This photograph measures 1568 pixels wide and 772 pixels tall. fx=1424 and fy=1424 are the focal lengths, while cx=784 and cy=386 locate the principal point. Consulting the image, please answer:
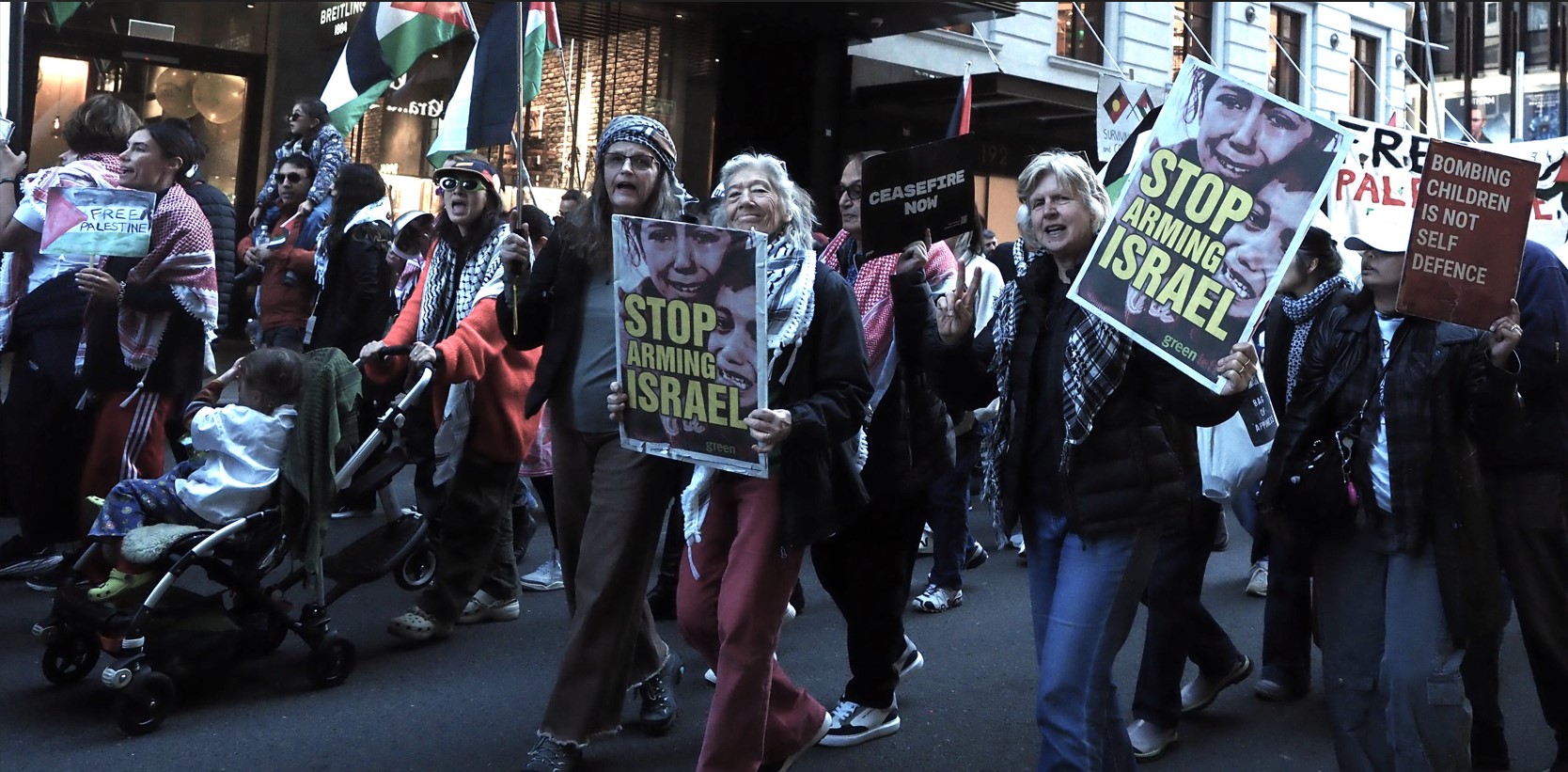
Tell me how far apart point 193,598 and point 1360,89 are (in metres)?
24.1

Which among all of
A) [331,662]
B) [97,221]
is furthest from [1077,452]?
[97,221]

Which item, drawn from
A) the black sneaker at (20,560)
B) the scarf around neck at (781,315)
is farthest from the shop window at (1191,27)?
the scarf around neck at (781,315)

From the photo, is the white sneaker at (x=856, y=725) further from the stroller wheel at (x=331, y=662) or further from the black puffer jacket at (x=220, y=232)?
the black puffer jacket at (x=220, y=232)

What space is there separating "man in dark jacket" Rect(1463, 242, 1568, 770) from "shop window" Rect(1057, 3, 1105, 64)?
15861 mm

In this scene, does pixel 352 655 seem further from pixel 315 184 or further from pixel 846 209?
pixel 315 184

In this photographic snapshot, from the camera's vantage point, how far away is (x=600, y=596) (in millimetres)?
4238

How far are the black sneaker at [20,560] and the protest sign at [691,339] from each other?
3.78 metres

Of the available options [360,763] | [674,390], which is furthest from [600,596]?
[360,763]

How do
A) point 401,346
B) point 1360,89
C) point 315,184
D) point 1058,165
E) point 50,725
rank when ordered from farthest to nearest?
point 1360,89
point 315,184
point 401,346
point 50,725
point 1058,165

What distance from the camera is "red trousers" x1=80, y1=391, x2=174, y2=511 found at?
598 centimetres

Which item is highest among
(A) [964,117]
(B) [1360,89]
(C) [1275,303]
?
(B) [1360,89]

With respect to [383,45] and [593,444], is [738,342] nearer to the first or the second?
[593,444]

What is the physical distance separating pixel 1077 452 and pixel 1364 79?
78.3 feet

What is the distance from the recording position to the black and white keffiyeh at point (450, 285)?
564 cm
